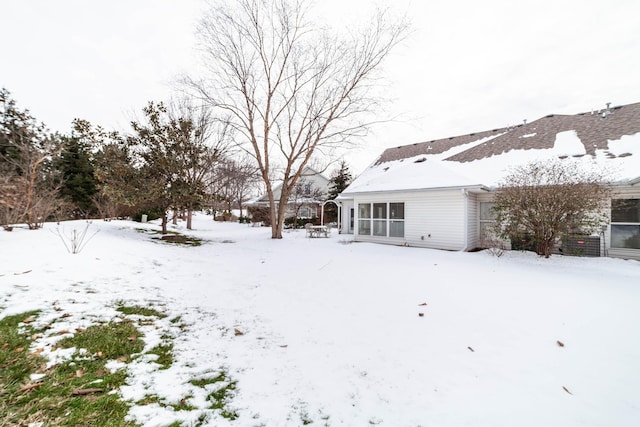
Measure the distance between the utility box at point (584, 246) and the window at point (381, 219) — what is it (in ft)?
18.3

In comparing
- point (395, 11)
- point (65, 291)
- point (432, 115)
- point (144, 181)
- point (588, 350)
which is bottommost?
point (588, 350)

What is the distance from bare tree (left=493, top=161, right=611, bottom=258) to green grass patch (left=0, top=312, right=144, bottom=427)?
9.77 metres

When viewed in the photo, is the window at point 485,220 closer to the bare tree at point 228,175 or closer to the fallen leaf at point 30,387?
the bare tree at point 228,175

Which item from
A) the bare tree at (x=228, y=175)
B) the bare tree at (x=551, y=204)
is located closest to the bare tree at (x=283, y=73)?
the bare tree at (x=228, y=175)

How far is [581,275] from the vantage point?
6203 millimetres

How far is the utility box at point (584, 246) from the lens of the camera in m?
8.04

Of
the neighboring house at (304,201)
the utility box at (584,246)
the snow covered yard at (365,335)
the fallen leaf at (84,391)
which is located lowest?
the snow covered yard at (365,335)

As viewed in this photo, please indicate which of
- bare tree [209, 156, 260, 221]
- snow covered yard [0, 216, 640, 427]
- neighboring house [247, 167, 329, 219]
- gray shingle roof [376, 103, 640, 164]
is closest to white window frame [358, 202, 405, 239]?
gray shingle roof [376, 103, 640, 164]

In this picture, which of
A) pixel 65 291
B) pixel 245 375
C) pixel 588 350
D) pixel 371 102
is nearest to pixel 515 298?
pixel 588 350

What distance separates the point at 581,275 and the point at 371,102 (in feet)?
38.6

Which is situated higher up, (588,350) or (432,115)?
(432,115)

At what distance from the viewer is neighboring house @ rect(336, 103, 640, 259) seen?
26.5ft

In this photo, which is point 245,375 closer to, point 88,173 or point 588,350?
point 588,350

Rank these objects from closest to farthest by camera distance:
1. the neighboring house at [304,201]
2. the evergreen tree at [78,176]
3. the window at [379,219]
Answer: the window at [379,219] → the evergreen tree at [78,176] → the neighboring house at [304,201]
